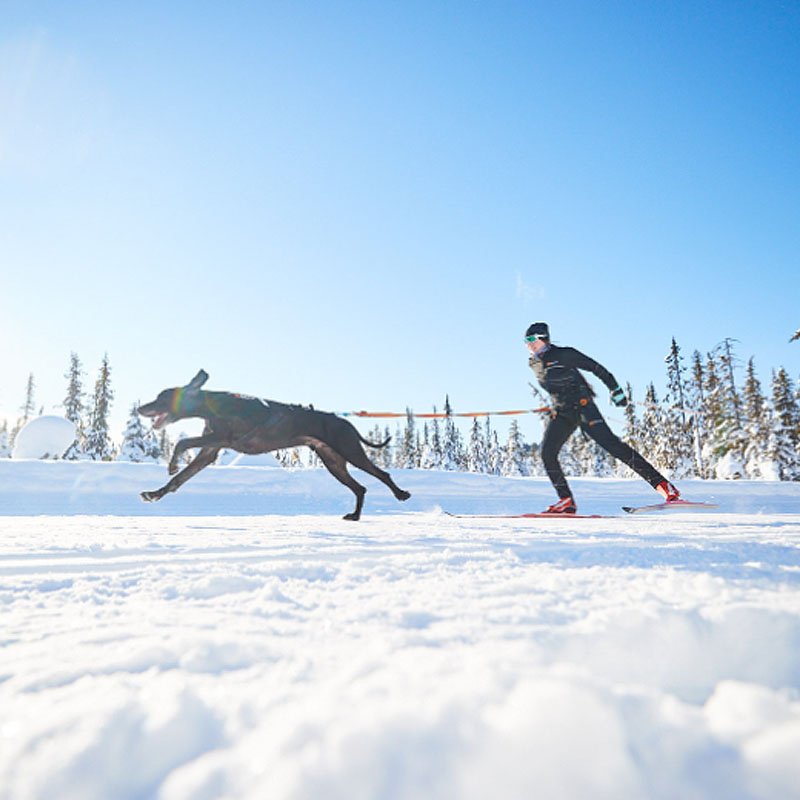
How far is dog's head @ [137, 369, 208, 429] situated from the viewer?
5.27 meters

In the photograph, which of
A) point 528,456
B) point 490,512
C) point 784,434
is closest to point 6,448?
point 528,456

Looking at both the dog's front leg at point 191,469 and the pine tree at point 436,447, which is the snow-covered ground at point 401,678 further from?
the pine tree at point 436,447

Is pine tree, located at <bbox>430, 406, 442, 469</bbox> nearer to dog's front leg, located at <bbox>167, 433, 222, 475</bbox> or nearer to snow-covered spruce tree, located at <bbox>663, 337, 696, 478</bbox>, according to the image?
snow-covered spruce tree, located at <bbox>663, 337, 696, 478</bbox>

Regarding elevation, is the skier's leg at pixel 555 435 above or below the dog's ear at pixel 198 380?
below

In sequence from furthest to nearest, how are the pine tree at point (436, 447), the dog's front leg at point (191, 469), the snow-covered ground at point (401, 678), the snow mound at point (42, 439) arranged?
the pine tree at point (436, 447) → the snow mound at point (42, 439) → the dog's front leg at point (191, 469) → the snow-covered ground at point (401, 678)

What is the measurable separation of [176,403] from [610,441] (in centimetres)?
469

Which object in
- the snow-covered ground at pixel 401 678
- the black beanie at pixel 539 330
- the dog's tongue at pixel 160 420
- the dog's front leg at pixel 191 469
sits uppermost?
the black beanie at pixel 539 330

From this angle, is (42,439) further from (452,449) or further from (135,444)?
(452,449)

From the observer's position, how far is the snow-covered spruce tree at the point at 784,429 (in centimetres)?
3194

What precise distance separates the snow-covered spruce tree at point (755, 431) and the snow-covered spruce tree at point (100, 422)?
4657cm

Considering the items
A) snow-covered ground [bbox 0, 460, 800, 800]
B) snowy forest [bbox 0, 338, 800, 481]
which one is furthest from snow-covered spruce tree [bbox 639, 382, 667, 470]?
snow-covered ground [bbox 0, 460, 800, 800]

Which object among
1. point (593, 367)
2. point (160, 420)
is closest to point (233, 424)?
point (160, 420)

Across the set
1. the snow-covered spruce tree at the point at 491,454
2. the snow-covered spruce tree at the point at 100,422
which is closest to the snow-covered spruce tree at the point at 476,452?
the snow-covered spruce tree at the point at 491,454

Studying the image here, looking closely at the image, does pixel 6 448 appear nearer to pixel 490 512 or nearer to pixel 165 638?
pixel 490 512
